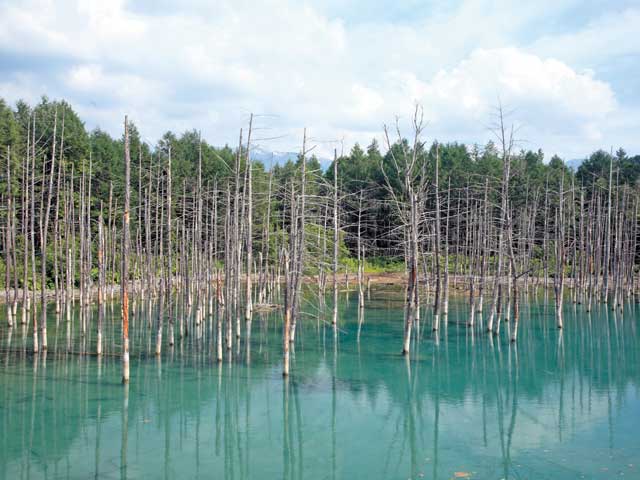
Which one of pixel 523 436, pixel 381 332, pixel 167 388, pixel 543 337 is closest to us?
pixel 523 436

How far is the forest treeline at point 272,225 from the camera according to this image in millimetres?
21453

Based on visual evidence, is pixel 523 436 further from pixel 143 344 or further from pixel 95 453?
pixel 143 344

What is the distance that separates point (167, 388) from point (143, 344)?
671 centimetres

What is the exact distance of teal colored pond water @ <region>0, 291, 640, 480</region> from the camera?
12.1m

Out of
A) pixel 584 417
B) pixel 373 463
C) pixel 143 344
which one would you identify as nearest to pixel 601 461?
pixel 584 417

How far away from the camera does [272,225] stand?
163ft

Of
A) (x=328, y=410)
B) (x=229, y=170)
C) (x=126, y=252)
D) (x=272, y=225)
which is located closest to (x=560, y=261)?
(x=328, y=410)

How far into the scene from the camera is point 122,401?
53.6 ft

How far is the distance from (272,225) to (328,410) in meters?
34.4

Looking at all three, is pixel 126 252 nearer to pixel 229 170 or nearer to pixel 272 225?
pixel 229 170

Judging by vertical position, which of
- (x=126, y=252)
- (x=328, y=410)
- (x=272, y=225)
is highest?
(x=272, y=225)

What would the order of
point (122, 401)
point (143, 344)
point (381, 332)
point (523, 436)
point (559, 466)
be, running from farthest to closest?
point (381, 332), point (143, 344), point (122, 401), point (523, 436), point (559, 466)

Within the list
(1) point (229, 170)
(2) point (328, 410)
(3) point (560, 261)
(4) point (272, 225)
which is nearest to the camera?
(2) point (328, 410)

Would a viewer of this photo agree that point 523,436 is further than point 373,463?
Yes
